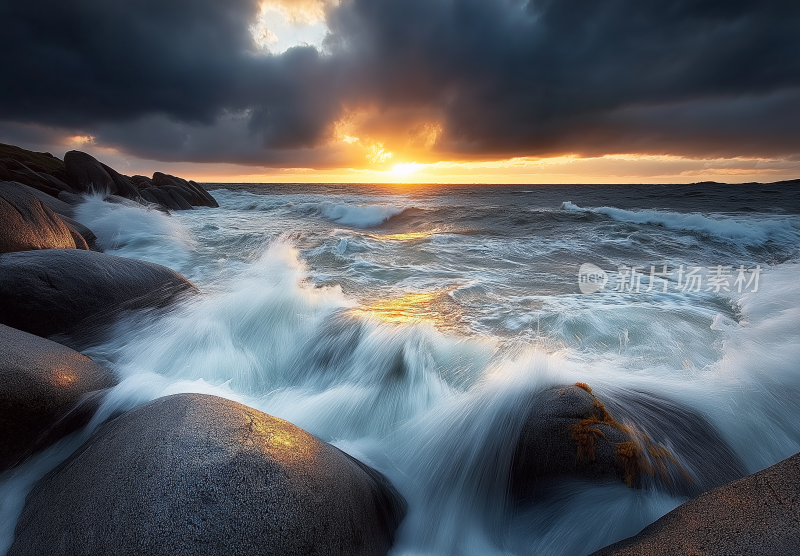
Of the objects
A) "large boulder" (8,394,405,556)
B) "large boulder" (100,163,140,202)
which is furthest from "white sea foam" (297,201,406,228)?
"large boulder" (8,394,405,556)

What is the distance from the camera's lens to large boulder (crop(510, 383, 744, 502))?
74.5 inches

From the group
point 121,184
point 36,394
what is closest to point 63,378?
point 36,394

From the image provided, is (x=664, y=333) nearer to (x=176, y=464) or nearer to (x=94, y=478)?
(x=176, y=464)

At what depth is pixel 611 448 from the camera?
6.24 feet

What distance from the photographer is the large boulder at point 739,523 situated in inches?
43.4

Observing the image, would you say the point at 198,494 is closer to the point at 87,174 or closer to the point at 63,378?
the point at 63,378

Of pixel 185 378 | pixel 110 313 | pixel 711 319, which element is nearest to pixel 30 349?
→ pixel 185 378

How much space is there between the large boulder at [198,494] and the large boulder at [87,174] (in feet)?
53.1

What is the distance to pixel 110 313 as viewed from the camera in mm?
3693

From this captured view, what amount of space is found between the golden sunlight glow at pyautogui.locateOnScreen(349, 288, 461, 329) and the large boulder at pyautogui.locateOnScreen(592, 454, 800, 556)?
9.62 ft

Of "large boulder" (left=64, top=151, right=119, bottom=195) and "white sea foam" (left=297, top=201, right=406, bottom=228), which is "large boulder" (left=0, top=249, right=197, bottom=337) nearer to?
"large boulder" (left=64, top=151, right=119, bottom=195)

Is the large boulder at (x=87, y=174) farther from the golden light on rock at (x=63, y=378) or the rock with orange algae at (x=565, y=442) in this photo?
the rock with orange algae at (x=565, y=442)

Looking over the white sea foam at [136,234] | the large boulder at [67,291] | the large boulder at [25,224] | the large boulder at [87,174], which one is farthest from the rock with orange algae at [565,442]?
the large boulder at [87,174]

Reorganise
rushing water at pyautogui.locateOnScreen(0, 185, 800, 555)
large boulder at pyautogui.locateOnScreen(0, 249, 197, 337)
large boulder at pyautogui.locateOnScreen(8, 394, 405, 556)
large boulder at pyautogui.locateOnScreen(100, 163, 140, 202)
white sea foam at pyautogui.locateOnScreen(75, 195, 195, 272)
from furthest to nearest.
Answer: large boulder at pyautogui.locateOnScreen(100, 163, 140, 202)
white sea foam at pyautogui.locateOnScreen(75, 195, 195, 272)
large boulder at pyautogui.locateOnScreen(0, 249, 197, 337)
rushing water at pyautogui.locateOnScreen(0, 185, 800, 555)
large boulder at pyautogui.locateOnScreen(8, 394, 405, 556)
